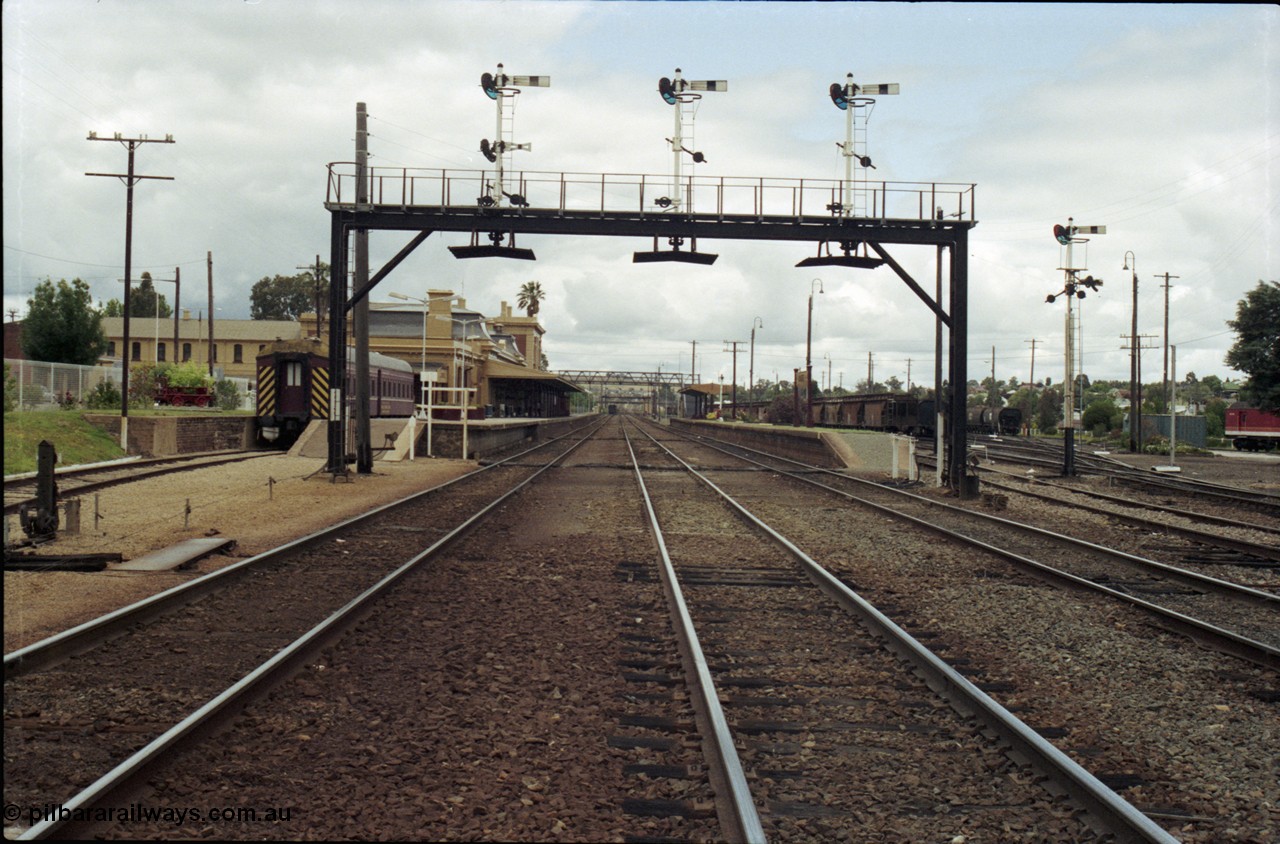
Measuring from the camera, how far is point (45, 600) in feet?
28.3

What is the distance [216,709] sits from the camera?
521cm

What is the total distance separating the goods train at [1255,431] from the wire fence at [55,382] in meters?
55.1

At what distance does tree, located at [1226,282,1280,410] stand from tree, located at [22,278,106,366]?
1953 inches

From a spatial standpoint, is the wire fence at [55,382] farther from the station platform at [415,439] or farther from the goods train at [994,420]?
the goods train at [994,420]

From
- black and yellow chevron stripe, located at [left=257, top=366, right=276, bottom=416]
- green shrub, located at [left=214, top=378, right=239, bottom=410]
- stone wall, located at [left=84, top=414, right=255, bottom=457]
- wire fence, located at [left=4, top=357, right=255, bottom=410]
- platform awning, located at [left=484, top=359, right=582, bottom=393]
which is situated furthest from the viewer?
platform awning, located at [left=484, top=359, right=582, bottom=393]

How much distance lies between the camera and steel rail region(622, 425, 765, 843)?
Result: 3992mm

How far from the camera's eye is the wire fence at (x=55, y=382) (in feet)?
98.8

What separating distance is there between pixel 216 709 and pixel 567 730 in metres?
1.85

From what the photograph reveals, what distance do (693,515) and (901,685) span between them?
1042 cm

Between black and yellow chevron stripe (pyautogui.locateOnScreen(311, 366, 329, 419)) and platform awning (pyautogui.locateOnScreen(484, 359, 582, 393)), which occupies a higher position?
platform awning (pyautogui.locateOnScreen(484, 359, 582, 393))

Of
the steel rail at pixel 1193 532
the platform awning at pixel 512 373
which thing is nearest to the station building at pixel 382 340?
the platform awning at pixel 512 373

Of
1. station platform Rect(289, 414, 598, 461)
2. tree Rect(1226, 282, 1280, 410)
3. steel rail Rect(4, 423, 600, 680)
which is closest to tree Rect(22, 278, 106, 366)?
station platform Rect(289, 414, 598, 461)

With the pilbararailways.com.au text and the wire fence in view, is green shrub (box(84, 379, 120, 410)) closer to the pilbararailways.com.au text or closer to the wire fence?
the wire fence

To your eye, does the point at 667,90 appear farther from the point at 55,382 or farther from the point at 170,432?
the point at 55,382
